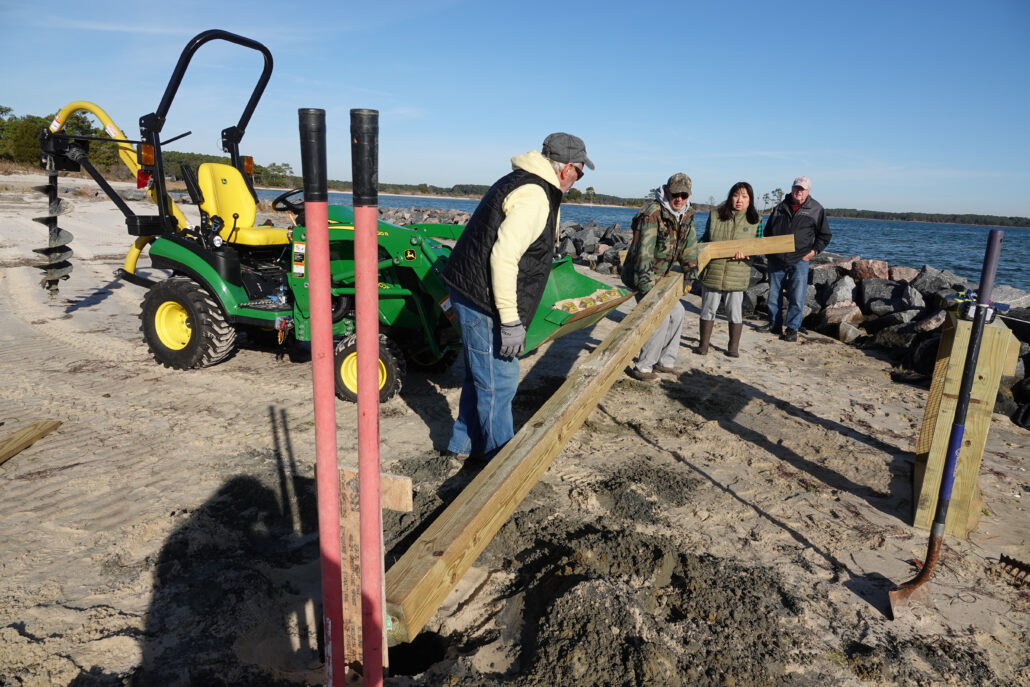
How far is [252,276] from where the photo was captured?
5.87 m

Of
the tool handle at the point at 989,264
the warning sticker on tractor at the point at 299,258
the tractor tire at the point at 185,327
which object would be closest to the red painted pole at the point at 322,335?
the tool handle at the point at 989,264

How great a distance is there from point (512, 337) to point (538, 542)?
1086 millimetres

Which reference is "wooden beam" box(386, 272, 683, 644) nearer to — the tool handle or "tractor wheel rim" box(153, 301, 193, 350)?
the tool handle

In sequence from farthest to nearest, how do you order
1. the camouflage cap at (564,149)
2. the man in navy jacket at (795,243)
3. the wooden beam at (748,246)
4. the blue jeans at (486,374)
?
the man in navy jacket at (795,243), the wooden beam at (748,246), the blue jeans at (486,374), the camouflage cap at (564,149)

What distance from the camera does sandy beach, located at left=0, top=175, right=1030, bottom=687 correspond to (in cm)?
246

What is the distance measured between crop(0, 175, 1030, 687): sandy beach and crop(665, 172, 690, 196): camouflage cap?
1813mm

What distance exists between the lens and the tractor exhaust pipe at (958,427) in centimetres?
269

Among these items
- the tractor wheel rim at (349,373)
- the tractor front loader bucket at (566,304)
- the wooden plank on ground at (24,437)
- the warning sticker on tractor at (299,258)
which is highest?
the warning sticker on tractor at (299,258)

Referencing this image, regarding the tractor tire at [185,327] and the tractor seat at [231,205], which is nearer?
the tractor tire at [185,327]

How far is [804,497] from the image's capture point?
3973 millimetres

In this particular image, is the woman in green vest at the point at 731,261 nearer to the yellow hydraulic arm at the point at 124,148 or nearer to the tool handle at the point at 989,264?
the tool handle at the point at 989,264

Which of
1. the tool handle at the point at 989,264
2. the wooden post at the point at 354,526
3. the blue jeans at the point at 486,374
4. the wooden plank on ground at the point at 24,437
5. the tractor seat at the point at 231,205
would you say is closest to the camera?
the wooden post at the point at 354,526

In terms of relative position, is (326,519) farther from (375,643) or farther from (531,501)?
(531,501)

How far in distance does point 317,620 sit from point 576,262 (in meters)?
13.3
